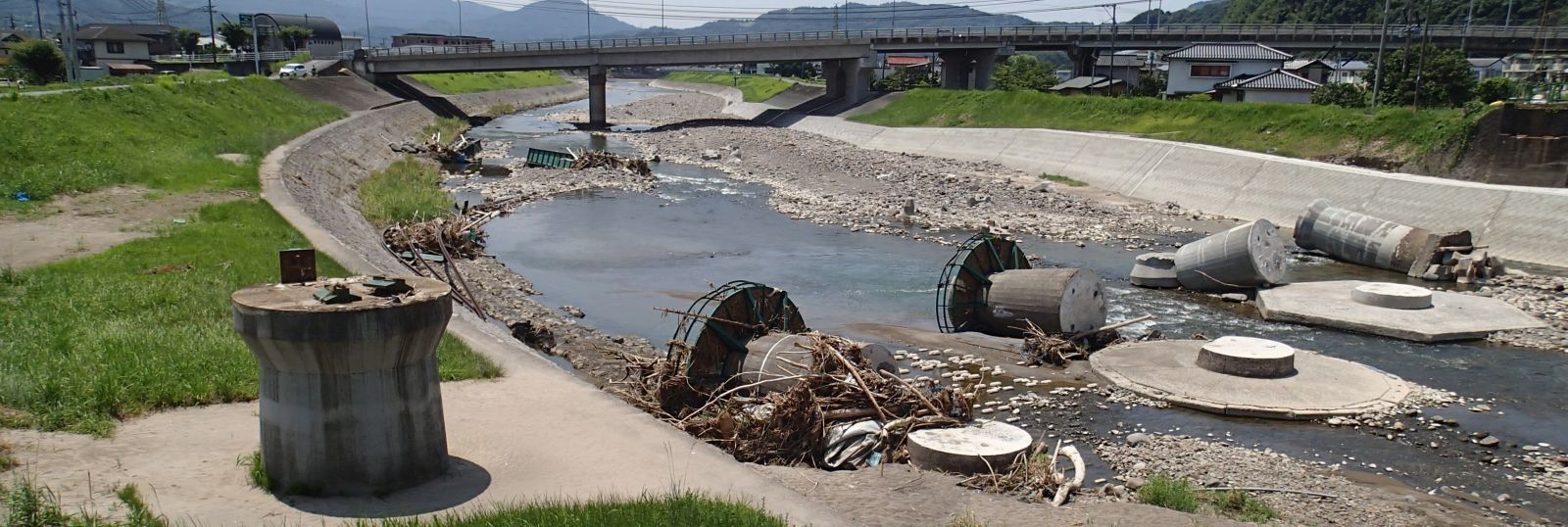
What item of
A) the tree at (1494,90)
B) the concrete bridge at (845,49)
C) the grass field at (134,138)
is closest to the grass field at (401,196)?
the grass field at (134,138)

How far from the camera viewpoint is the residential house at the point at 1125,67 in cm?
10616

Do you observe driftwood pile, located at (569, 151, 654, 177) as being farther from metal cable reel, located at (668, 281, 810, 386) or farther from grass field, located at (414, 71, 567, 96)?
grass field, located at (414, 71, 567, 96)

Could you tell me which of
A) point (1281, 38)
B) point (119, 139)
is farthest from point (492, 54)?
point (1281, 38)

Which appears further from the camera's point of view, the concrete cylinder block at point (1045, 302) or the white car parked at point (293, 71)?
the white car parked at point (293, 71)

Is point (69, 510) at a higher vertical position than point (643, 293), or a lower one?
higher

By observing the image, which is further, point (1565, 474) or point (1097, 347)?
point (1097, 347)

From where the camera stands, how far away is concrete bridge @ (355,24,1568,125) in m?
87.9

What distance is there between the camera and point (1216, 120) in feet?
172

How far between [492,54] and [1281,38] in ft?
233

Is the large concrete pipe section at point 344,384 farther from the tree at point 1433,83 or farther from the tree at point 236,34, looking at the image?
the tree at point 236,34

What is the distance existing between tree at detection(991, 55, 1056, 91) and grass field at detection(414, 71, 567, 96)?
52422 millimetres

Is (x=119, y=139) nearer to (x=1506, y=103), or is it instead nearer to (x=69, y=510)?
(x=69, y=510)

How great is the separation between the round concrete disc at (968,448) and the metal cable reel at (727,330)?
344cm

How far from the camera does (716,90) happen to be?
153 metres
